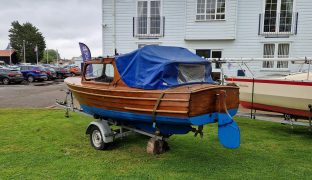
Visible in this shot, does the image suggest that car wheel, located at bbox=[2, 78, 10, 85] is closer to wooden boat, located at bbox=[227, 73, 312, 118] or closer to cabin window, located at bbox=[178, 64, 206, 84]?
wooden boat, located at bbox=[227, 73, 312, 118]

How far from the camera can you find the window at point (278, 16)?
51.4 feet

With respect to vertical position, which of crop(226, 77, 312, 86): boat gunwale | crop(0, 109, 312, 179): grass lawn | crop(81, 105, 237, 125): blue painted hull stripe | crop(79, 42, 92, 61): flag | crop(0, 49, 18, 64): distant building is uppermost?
crop(0, 49, 18, 64): distant building

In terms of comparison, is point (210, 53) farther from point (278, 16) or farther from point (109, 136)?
point (109, 136)

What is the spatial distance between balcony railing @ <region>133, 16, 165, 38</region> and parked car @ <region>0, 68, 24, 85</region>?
517 inches

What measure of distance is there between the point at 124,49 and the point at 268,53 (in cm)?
864

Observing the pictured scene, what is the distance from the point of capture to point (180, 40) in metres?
17.0

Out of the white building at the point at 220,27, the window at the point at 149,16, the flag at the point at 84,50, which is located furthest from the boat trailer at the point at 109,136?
the window at the point at 149,16

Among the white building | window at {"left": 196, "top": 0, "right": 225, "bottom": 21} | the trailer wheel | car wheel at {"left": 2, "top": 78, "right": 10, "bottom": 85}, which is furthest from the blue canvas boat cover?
car wheel at {"left": 2, "top": 78, "right": 10, "bottom": 85}

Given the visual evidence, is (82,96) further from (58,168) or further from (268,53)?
(268,53)

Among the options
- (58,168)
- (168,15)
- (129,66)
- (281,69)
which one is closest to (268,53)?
(281,69)

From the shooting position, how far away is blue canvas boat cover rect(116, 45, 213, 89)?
5277 millimetres

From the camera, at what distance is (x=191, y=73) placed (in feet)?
18.7

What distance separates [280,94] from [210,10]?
10.2 m

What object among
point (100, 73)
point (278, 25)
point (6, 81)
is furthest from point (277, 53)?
point (6, 81)
